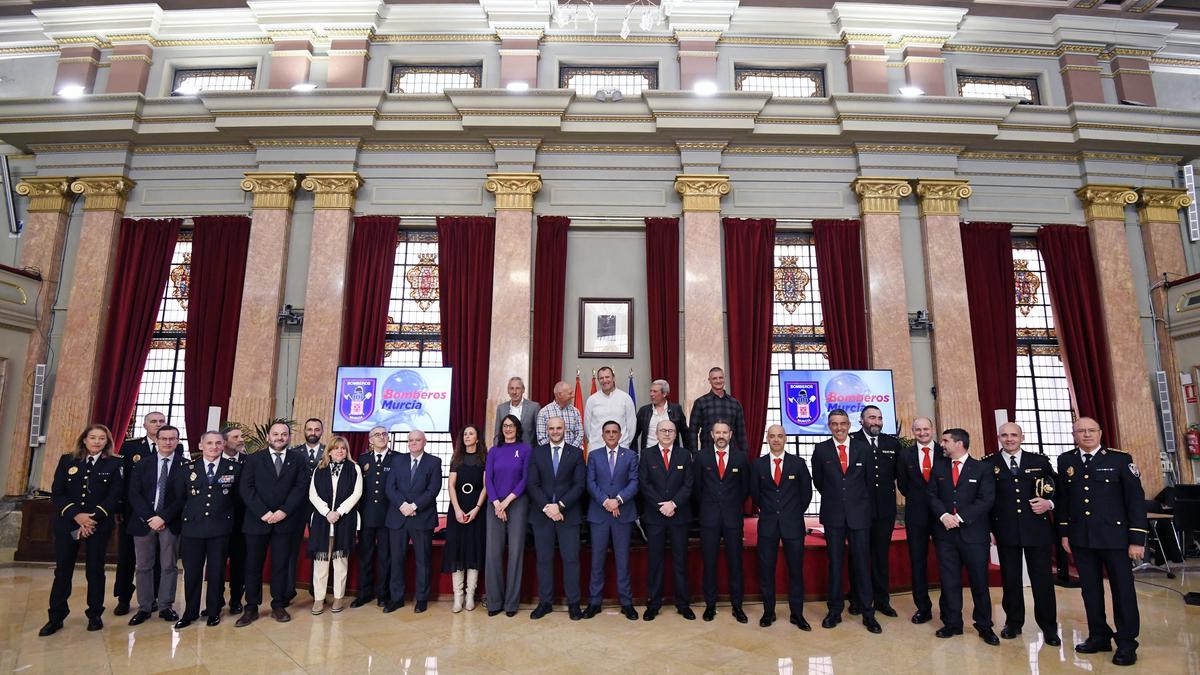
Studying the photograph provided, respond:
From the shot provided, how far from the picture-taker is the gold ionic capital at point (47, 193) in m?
8.09

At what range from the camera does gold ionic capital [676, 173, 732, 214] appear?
25.7 ft

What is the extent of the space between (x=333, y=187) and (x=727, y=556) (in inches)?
257

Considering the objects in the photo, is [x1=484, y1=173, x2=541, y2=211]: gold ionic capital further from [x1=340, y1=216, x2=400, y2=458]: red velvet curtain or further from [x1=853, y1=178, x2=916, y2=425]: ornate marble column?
[x1=853, y1=178, x2=916, y2=425]: ornate marble column

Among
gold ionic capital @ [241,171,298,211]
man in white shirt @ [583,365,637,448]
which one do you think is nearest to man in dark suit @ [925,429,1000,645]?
man in white shirt @ [583,365,637,448]

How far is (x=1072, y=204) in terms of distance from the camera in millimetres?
8172

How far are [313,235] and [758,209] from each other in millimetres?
5645

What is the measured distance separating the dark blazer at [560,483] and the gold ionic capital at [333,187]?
498 centimetres

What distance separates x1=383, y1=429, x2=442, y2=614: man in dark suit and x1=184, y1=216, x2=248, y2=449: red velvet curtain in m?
4.03

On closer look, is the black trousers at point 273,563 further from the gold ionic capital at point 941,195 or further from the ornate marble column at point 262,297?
the gold ionic capital at point 941,195

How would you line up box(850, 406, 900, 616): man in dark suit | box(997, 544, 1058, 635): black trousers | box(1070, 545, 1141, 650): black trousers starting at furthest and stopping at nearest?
box(850, 406, 900, 616): man in dark suit
box(997, 544, 1058, 635): black trousers
box(1070, 545, 1141, 650): black trousers

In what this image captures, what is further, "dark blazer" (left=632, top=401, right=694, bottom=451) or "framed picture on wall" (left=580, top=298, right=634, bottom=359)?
"framed picture on wall" (left=580, top=298, right=634, bottom=359)

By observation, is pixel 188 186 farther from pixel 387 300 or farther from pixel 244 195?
pixel 387 300

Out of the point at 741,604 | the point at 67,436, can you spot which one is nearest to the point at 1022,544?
the point at 741,604

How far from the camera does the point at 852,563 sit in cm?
440
